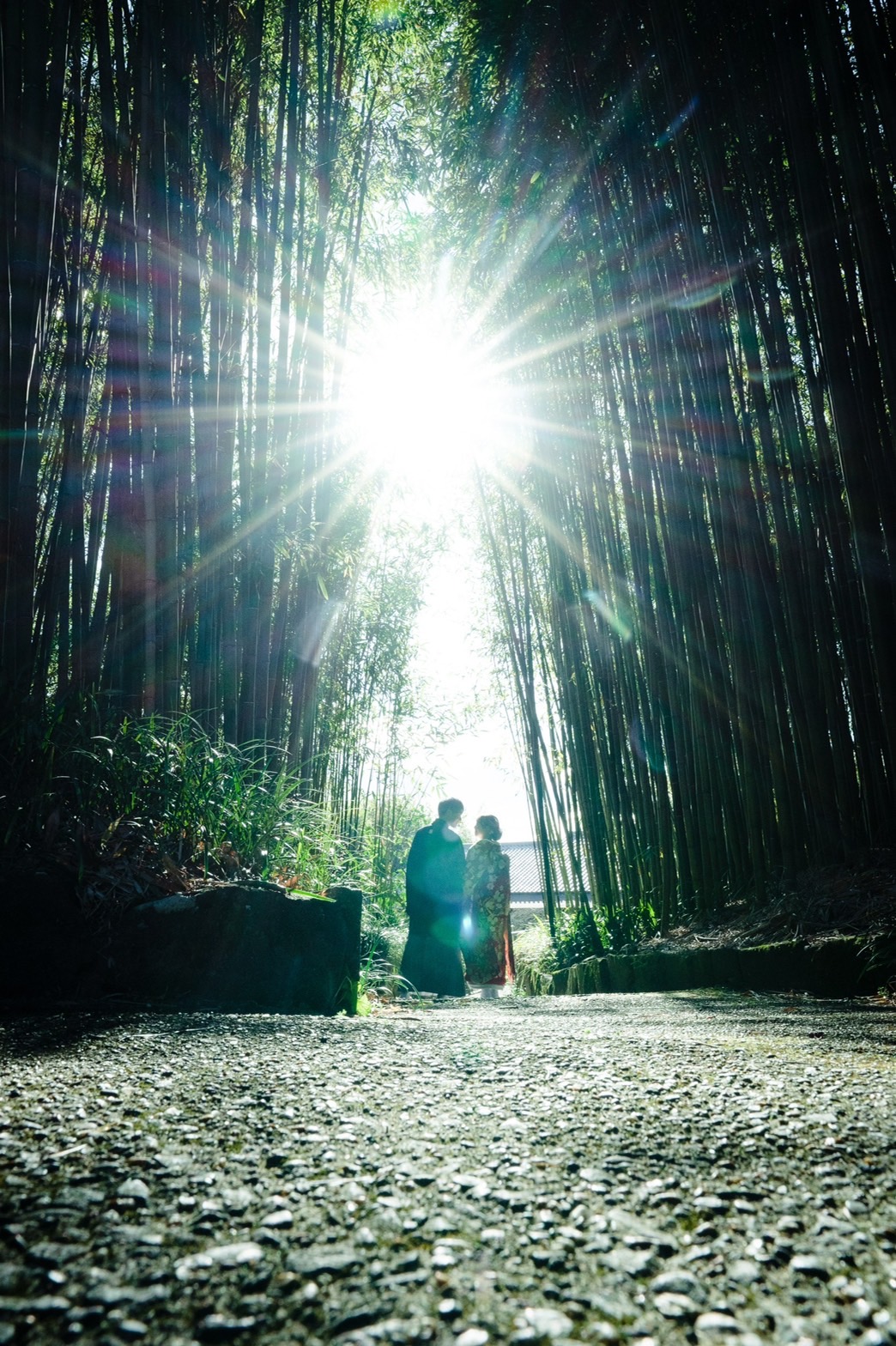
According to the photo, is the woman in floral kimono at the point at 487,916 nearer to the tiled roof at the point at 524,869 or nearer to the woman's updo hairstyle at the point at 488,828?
the woman's updo hairstyle at the point at 488,828

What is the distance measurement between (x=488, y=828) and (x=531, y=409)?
2.62 metres

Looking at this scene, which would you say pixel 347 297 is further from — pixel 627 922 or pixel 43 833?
pixel 627 922

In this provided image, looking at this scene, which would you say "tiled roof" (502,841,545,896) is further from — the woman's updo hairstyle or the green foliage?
the woman's updo hairstyle

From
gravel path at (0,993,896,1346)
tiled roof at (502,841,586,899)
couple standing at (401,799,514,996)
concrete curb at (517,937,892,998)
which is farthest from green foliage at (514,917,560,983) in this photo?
tiled roof at (502,841,586,899)

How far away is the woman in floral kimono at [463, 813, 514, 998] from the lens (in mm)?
4871

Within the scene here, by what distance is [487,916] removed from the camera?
4.91m

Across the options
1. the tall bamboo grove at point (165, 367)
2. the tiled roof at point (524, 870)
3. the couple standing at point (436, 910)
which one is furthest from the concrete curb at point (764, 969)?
the tiled roof at point (524, 870)

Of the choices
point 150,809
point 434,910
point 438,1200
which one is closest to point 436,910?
point 434,910

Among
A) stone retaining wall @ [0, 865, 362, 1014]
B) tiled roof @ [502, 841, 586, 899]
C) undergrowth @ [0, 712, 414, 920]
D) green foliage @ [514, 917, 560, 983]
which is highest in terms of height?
tiled roof @ [502, 841, 586, 899]

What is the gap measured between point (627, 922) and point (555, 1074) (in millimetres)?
3154

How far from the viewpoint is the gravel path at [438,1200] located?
48 cm

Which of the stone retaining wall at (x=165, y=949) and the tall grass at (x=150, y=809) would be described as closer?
the stone retaining wall at (x=165, y=949)

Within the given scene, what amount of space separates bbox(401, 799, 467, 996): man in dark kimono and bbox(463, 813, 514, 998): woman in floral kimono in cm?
84

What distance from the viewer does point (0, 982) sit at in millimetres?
1592
